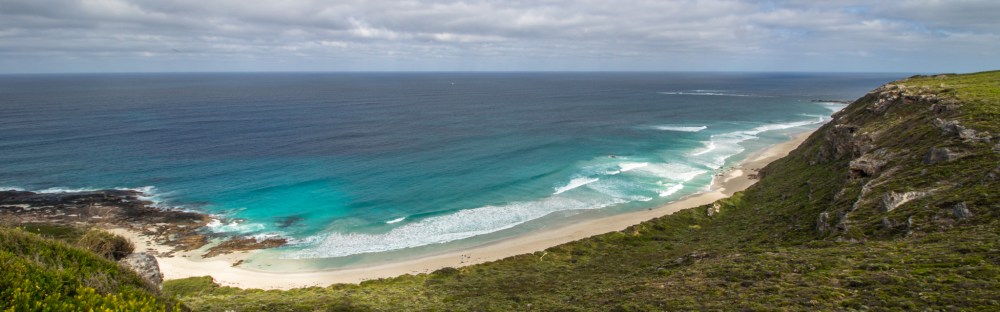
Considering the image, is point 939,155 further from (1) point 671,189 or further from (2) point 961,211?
(1) point 671,189

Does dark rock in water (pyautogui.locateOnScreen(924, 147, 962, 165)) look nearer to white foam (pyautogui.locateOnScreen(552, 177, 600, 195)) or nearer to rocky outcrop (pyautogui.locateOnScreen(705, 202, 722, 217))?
rocky outcrop (pyautogui.locateOnScreen(705, 202, 722, 217))

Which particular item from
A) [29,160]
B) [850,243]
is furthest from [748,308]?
[29,160]

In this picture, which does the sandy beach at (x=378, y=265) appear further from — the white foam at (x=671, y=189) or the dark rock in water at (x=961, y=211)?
the dark rock in water at (x=961, y=211)

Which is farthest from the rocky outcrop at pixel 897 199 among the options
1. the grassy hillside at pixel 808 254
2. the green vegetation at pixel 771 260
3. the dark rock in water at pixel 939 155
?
the dark rock in water at pixel 939 155

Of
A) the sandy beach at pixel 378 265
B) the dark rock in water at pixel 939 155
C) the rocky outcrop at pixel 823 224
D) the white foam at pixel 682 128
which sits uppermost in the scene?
the dark rock in water at pixel 939 155

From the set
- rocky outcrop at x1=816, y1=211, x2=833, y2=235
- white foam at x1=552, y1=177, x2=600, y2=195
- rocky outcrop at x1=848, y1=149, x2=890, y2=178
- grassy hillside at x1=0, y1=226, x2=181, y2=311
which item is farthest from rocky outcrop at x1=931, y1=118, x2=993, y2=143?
grassy hillside at x1=0, y1=226, x2=181, y2=311

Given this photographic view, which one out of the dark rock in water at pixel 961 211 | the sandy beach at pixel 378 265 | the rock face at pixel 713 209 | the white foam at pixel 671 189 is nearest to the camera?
the dark rock in water at pixel 961 211

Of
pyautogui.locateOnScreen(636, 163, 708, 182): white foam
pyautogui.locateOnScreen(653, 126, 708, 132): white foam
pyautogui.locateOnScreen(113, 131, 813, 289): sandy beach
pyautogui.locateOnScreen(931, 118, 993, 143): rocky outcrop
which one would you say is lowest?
pyautogui.locateOnScreen(113, 131, 813, 289): sandy beach
